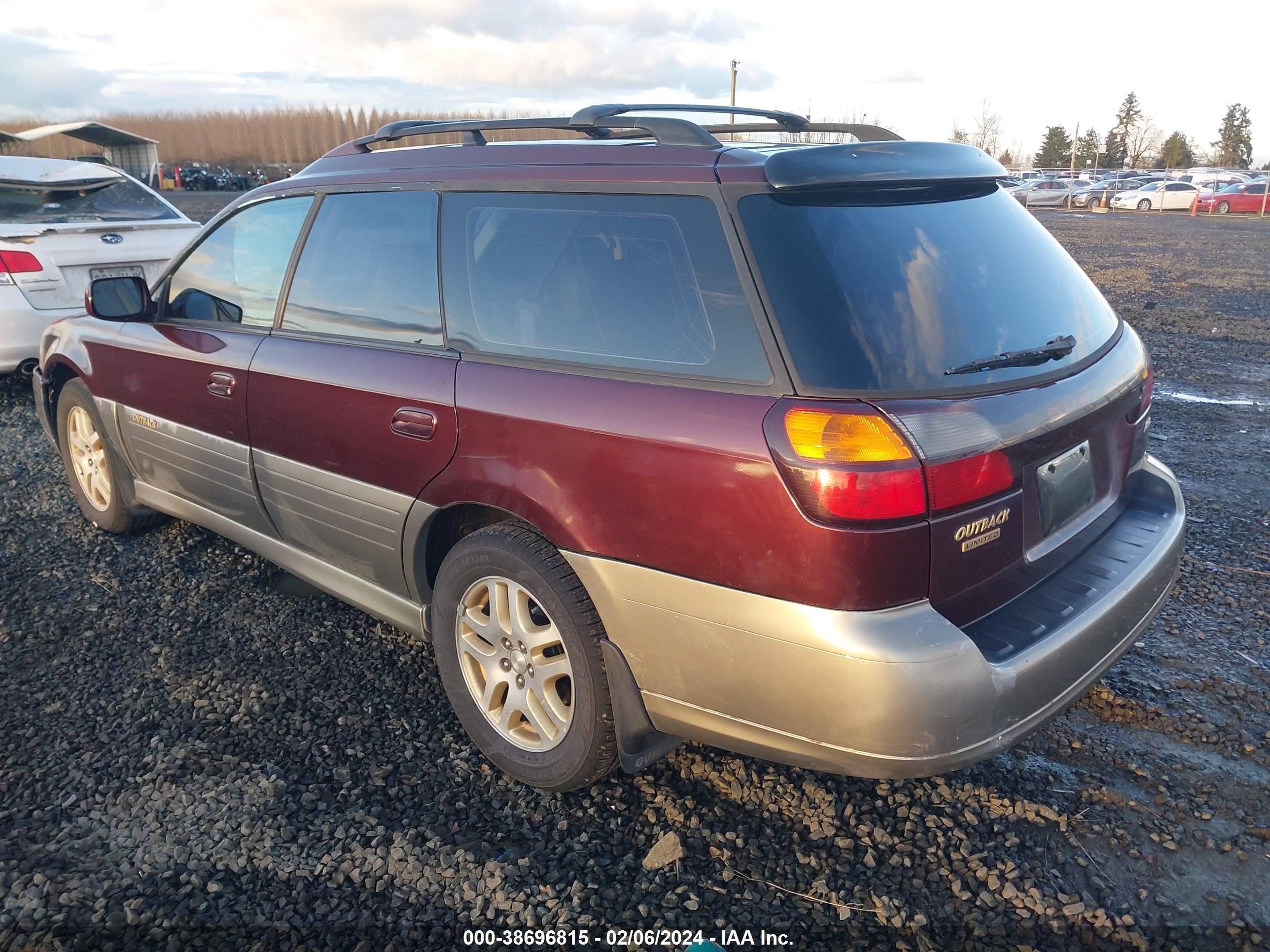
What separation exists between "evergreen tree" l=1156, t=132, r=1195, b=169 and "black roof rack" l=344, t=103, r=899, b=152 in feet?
251

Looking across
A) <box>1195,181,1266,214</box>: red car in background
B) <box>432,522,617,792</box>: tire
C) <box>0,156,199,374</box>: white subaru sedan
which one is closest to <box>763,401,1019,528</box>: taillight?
<box>432,522,617,792</box>: tire

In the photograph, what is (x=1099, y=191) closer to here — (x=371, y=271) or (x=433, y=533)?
(x=371, y=271)

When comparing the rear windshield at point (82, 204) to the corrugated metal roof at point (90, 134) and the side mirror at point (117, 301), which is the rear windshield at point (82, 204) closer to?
the side mirror at point (117, 301)

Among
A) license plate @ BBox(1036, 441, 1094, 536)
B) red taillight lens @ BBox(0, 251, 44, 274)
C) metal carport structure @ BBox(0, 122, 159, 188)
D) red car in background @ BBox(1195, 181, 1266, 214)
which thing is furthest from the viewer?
Result: red car in background @ BBox(1195, 181, 1266, 214)

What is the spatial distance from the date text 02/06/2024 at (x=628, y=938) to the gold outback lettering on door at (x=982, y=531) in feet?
3.41

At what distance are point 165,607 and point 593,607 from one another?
2392 millimetres

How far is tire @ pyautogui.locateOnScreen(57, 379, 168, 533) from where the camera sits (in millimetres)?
4434

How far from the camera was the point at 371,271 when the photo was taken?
10.2ft

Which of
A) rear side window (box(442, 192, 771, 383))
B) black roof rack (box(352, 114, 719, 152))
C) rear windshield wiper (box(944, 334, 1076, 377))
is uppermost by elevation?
black roof rack (box(352, 114, 719, 152))

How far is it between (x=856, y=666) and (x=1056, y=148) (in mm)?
84757

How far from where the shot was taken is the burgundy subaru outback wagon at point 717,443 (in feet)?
6.61

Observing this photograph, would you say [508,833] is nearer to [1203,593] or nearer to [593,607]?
[593,607]

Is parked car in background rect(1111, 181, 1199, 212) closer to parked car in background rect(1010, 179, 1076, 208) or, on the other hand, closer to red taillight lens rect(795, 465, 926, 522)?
parked car in background rect(1010, 179, 1076, 208)

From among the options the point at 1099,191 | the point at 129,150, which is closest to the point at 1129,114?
the point at 1099,191
